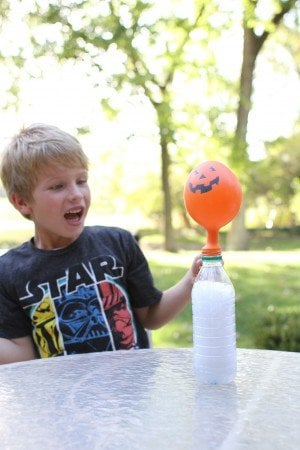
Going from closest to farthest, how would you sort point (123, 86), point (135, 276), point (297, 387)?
Result: point (297, 387)
point (135, 276)
point (123, 86)

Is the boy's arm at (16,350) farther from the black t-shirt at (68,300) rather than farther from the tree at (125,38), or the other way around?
the tree at (125,38)

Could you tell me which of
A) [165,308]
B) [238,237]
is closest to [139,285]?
[165,308]

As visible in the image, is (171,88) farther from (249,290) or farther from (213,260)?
(213,260)

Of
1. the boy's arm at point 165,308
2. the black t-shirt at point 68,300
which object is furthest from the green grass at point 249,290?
the black t-shirt at point 68,300

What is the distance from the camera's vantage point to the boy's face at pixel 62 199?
137 centimetres

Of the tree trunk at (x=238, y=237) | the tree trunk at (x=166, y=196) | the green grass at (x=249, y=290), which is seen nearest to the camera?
the green grass at (x=249, y=290)

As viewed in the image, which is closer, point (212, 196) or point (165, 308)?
point (212, 196)

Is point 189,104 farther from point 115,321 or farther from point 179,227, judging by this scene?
point 179,227

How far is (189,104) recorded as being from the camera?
7.93 m

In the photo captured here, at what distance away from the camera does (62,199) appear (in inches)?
53.7

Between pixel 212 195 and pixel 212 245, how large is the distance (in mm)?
82

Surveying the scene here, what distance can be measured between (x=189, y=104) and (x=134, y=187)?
287 inches

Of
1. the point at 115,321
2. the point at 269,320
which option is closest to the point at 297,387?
the point at 115,321

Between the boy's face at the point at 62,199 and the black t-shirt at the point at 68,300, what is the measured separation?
9 cm
